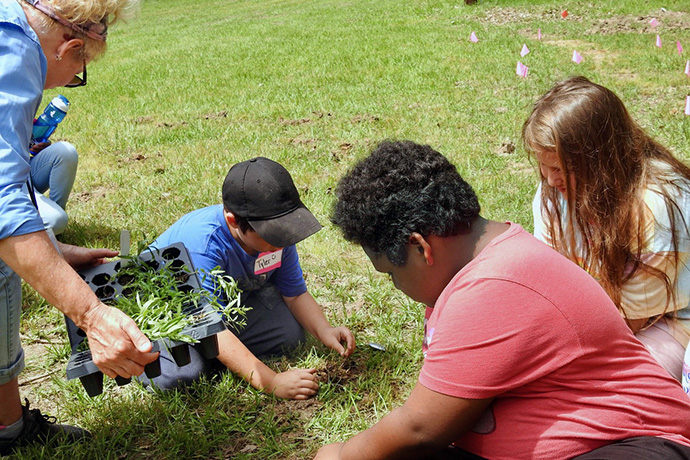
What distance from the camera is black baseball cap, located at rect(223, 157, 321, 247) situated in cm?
262

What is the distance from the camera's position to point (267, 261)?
2.95 m

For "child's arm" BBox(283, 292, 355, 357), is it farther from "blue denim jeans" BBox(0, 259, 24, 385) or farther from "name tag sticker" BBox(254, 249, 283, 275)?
"blue denim jeans" BBox(0, 259, 24, 385)

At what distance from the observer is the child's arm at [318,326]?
2975 millimetres

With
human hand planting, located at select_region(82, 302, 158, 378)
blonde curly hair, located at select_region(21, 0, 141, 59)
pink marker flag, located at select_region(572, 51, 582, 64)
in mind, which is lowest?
pink marker flag, located at select_region(572, 51, 582, 64)

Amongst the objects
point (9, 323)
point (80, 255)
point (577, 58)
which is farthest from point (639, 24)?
point (9, 323)

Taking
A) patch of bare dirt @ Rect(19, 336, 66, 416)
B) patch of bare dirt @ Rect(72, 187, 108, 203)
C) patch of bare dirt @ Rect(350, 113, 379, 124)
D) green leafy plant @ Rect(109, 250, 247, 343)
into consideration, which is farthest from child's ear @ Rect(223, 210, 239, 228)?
patch of bare dirt @ Rect(350, 113, 379, 124)

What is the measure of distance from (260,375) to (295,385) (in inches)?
6.1

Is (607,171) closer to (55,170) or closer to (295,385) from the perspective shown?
(295,385)

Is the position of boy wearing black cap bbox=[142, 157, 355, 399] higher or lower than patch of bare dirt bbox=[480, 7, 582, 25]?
higher

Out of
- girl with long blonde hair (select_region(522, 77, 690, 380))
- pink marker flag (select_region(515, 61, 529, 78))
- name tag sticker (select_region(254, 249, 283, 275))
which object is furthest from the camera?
pink marker flag (select_region(515, 61, 529, 78))

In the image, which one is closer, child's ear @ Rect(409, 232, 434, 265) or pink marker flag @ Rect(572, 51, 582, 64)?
child's ear @ Rect(409, 232, 434, 265)

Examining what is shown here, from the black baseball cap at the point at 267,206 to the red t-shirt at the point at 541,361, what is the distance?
0.97m

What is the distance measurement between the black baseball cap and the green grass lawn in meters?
0.71

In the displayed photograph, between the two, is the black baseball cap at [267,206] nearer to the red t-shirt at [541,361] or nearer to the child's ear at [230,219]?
the child's ear at [230,219]
